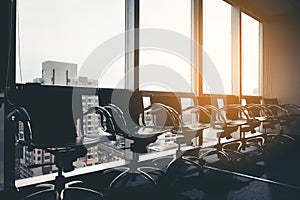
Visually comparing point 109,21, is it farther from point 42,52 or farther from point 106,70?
point 42,52

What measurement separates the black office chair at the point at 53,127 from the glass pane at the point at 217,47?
248 centimetres

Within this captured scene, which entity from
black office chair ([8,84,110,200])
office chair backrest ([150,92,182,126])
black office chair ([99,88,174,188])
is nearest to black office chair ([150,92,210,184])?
office chair backrest ([150,92,182,126])

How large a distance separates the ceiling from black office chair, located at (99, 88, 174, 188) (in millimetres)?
3645

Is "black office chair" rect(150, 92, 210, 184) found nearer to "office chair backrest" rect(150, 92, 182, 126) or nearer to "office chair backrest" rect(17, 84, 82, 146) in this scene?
"office chair backrest" rect(150, 92, 182, 126)

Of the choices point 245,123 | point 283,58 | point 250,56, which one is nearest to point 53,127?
point 245,123

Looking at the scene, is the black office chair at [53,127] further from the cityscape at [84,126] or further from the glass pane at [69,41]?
the glass pane at [69,41]

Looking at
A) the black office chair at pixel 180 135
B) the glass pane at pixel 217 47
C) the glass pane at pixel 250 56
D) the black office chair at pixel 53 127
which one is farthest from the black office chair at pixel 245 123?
the black office chair at pixel 53 127

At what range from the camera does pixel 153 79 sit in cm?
316

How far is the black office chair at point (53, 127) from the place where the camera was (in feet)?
5.29

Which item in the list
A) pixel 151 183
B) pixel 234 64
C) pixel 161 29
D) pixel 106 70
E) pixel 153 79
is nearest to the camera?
pixel 151 183

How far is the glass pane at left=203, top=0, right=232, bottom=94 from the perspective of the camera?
13.2 ft

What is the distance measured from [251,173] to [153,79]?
1.52 meters

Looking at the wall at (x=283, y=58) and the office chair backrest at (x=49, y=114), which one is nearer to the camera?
the office chair backrest at (x=49, y=114)

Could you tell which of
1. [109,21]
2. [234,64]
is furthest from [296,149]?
[109,21]
